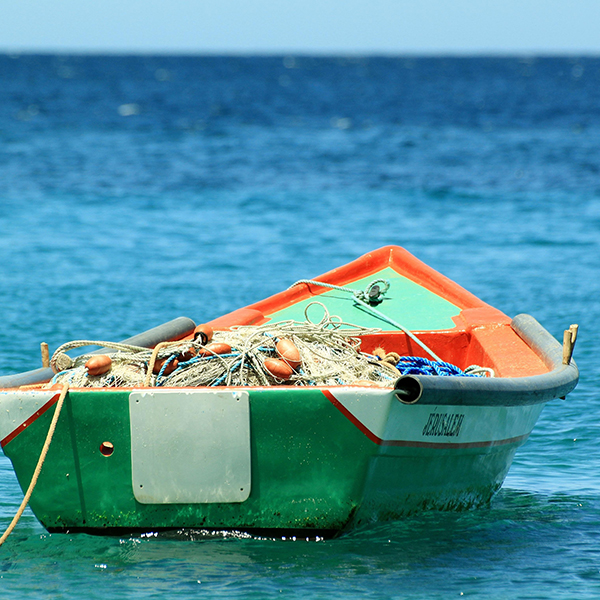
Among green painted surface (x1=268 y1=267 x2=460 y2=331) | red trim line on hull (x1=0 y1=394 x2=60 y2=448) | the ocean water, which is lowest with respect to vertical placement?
the ocean water

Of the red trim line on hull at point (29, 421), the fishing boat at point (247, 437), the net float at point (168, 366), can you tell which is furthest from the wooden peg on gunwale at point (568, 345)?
the red trim line on hull at point (29, 421)

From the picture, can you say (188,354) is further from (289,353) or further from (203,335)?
(289,353)

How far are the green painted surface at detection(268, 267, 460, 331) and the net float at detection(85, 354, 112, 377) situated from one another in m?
2.29

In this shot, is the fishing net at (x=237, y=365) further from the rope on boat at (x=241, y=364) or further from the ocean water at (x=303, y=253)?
the ocean water at (x=303, y=253)

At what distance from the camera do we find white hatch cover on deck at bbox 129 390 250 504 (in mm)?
3934

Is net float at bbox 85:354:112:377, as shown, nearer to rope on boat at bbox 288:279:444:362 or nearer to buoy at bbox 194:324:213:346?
buoy at bbox 194:324:213:346

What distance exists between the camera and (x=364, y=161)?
24734mm

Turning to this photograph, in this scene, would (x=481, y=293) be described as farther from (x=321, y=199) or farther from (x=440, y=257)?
(x=321, y=199)

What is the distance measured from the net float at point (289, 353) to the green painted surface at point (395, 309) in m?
1.88

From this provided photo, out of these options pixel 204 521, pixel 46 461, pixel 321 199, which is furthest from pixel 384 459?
pixel 321 199

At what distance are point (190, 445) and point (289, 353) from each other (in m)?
0.69

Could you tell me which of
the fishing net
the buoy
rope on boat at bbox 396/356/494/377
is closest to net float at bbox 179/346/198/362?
the fishing net

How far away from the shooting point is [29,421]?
399 cm

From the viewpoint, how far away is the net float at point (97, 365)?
14.1ft
